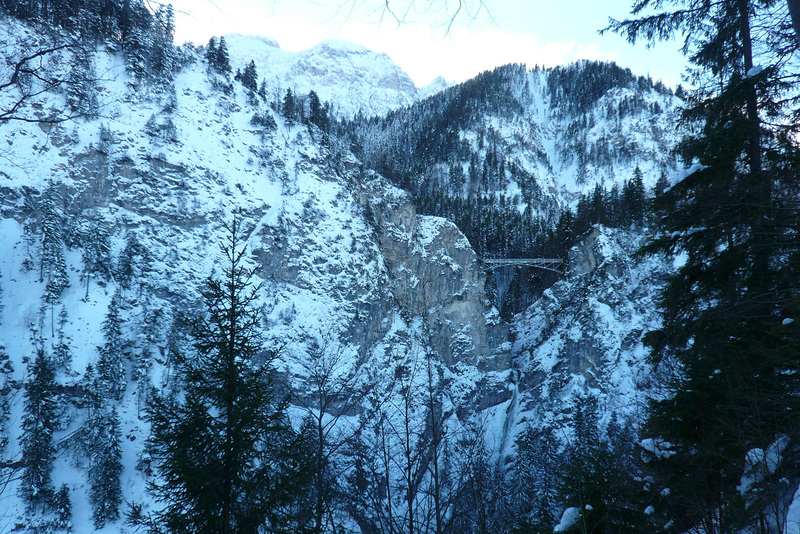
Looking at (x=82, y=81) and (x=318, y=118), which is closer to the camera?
(x=82, y=81)

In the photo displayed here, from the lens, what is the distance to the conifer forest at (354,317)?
18.1 feet

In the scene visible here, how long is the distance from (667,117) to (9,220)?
115469 mm

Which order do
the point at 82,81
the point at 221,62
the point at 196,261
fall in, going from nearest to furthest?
the point at 82,81, the point at 196,261, the point at 221,62

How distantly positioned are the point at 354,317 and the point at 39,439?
27721 millimetres

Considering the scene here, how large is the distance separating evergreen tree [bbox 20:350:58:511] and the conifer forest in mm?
280

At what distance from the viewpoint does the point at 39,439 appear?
29.5m

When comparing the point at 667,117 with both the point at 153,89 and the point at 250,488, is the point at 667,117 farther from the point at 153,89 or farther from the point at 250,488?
the point at 250,488

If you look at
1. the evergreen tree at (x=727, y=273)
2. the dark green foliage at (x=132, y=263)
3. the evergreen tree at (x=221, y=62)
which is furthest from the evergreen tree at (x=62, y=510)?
the evergreen tree at (x=221, y=62)

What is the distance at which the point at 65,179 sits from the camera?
43.5m

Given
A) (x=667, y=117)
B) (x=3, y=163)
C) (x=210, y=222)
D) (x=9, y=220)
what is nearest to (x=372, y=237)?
(x=210, y=222)

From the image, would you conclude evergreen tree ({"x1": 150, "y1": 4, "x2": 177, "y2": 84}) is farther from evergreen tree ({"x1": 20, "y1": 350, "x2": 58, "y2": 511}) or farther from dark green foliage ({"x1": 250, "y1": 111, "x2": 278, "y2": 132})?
evergreen tree ({"x1": 20, "y1": 350, "x2": 58, "y2": 511})

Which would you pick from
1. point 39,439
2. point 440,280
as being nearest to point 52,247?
point 39,439

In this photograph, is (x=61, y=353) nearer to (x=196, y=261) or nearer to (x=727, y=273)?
(x=196, y=261)

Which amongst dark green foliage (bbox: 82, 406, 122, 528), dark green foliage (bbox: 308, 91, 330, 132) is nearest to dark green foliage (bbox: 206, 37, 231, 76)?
dark green foliage (bbox: 308, 91, 330, 132)
